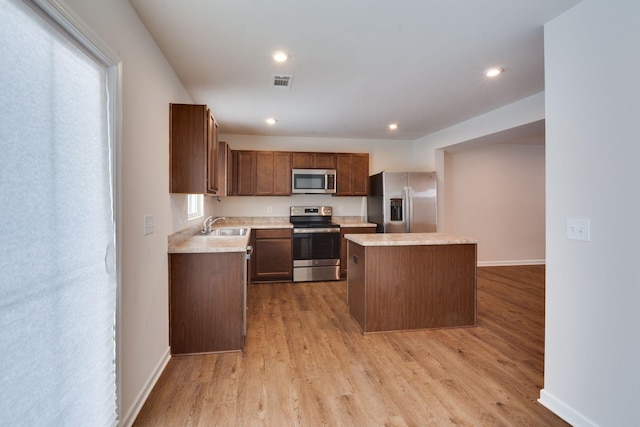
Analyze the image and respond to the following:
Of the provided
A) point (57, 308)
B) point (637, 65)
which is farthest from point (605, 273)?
point (57, 308)

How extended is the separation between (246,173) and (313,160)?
44.2 inches

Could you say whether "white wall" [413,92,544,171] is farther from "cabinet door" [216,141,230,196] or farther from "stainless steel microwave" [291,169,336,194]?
"cabinet door" [216,141,230,196]

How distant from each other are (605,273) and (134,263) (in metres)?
2.61

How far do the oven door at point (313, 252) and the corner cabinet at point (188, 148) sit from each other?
7.86 feet

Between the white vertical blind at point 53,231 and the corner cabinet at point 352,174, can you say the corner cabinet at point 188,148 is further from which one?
the corner cabinet at point 352,174

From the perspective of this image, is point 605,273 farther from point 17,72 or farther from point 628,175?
point 17,72

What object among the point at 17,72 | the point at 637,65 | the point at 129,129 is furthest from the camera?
the point at 129,129

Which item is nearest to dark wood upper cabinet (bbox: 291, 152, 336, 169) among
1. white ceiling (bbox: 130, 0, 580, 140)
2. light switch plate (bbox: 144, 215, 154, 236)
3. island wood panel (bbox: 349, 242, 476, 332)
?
white ceiling (bbox: 130, 0, 580, 140)

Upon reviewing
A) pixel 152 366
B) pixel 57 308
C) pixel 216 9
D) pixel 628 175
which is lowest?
pixel 152 366

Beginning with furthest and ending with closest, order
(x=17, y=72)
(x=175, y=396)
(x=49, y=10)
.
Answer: (x=175, y=396) → (x=49, y=10) → (x=17, y=72)

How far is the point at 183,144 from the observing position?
2.61 metres

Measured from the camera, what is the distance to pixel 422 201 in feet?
16.2

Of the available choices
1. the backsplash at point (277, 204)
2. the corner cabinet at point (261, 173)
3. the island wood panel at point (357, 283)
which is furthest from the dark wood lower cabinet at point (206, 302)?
the backsplash at point (277, 204)

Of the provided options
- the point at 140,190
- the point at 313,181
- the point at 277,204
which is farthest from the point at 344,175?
the point at 140,190
